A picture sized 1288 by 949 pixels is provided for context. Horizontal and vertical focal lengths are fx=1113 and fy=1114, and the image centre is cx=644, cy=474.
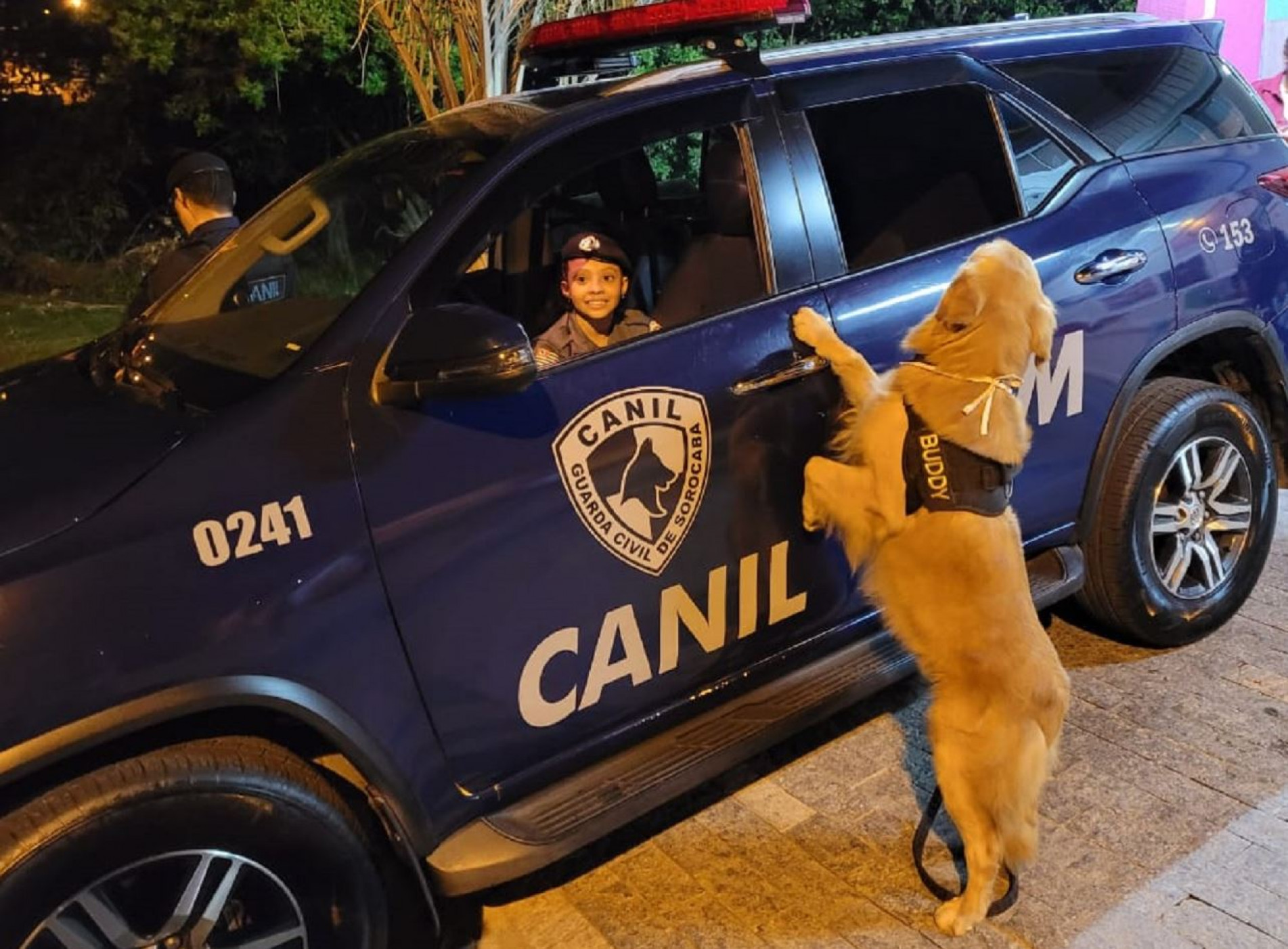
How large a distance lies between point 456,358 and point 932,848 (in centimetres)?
177

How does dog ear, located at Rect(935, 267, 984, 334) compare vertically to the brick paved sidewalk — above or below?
above

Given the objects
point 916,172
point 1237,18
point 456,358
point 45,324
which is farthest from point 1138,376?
point 45,324

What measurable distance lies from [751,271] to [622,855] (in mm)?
1552

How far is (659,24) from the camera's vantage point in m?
2.86

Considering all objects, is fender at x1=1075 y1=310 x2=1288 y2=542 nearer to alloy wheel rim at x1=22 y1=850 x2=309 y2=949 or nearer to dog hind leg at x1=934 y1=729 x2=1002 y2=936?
dog hind leg at x1=934 y1=729 x2=1002 y2=936

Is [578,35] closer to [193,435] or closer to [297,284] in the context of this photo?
[297,284]

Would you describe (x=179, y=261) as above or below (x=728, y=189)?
above

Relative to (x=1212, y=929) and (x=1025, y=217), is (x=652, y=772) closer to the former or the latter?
(x=1212, y=929)

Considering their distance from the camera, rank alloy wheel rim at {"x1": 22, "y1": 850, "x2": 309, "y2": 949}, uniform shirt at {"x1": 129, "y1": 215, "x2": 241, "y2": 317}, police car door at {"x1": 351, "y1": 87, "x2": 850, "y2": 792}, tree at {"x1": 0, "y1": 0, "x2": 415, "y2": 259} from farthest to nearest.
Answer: tree at {"x1": 0, "y1": 0, "x2": 415, "y2": 259} → uniform shirt at {"x1": 129, "y1": 215, "x2": 241, "y2": 317} → police car door at {"x1": 351, "y1": 87, "x2": 850, "y2": 792} → alloy wheel rim at {"x1": 22, "y1": 850, "x2": 309, "y2": 949}

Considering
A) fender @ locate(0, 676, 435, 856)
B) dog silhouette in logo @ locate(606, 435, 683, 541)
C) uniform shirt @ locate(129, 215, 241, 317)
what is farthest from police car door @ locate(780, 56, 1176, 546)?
uniform shirt @ locate(129, 215, 241, 317)

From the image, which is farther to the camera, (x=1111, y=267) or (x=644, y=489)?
(x=1111, y=267)

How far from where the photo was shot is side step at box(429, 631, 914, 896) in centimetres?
234

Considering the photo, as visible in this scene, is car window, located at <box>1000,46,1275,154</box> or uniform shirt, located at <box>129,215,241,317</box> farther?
uniform shirt, located at <box>129,215,241,317</box>

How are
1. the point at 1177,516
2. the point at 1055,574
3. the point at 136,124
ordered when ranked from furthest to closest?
the point at 136,124
the point at 1177,516
the point at 1055,574
